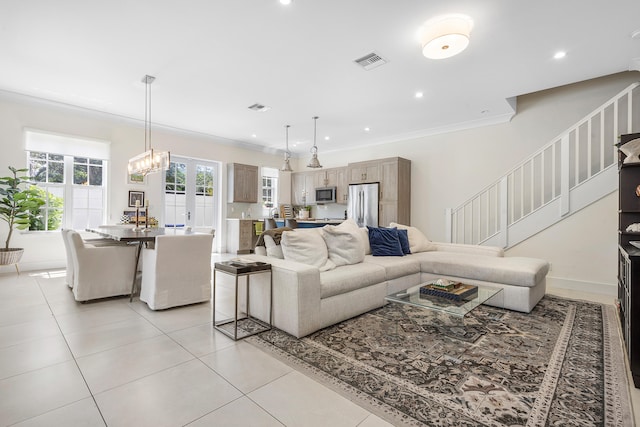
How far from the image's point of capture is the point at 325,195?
773cm

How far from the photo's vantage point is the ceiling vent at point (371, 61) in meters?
3.43

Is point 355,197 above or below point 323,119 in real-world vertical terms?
below

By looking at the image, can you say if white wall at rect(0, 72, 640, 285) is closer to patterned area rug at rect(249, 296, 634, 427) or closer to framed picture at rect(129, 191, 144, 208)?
framed picture at rect(129, 191, 144, 208)

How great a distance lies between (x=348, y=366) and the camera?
198 cm

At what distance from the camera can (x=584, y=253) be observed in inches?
160

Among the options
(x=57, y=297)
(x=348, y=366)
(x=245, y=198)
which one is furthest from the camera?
(x=245, y=198)

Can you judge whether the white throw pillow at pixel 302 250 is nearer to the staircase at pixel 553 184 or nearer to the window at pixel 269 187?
the staircase at pixel 553 184

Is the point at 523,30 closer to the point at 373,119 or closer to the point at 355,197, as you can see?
the point at 373,119

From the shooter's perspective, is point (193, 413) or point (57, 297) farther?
point (57, 297)

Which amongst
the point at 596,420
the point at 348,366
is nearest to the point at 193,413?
the point at 348,366

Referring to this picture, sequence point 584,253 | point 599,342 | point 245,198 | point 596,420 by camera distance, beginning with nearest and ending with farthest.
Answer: point 596,420 < point 599,342 < point 584,253 < point 245,198

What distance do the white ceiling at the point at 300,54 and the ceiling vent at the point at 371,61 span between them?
0.08 metres

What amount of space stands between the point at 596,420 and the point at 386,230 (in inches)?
111

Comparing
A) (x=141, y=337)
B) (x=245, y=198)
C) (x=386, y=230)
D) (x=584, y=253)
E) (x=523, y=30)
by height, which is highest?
(x=523, y=30)
